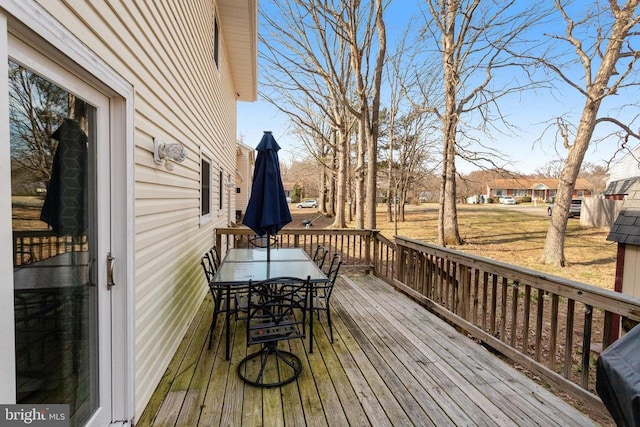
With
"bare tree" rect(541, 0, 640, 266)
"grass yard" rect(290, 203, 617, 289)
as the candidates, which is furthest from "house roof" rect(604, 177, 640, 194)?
"bare tree" rect(541, 0, 640, 266)

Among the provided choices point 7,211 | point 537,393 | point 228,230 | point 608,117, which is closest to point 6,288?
point 7,211

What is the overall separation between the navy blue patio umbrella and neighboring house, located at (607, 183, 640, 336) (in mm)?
4772

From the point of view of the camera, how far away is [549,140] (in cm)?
933

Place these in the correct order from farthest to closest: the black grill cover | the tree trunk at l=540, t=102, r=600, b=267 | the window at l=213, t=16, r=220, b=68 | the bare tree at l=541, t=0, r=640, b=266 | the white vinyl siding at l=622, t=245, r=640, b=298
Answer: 1. the tree trunk at l=540, t=102, r=600, b=267
2. the bare tree at l=541, t=0, r=640, b=266
3. the window at l=213, t=16, r=220, b=68
4. the white vinyl siding at l=622, t=245, r=640, b=298
5. the black grill cover

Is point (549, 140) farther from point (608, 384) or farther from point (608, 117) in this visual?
point (608, 384)

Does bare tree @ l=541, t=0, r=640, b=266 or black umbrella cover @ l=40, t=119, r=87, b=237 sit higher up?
bare tree @ l=541, t=0, r=640, b=266

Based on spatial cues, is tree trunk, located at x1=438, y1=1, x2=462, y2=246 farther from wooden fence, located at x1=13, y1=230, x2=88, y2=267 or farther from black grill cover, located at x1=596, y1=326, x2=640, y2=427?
wooden fence, located at x1=13, y1=230, x2=88, y2=267

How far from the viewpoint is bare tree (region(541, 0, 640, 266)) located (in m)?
7.94

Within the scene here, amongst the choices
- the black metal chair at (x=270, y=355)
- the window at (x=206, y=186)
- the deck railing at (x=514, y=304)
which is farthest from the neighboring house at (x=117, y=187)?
the deck railing at (x=514, y=304)

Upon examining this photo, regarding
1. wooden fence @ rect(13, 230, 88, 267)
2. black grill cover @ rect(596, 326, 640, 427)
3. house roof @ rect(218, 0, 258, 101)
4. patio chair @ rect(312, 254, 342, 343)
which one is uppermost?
house roof @ rect(218, 0, 258, 101)

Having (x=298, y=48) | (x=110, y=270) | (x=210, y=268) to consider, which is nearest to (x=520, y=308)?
(x=210, y=268)

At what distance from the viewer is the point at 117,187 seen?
196cm

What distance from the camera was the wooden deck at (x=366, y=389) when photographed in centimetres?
221

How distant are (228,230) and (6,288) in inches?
202
